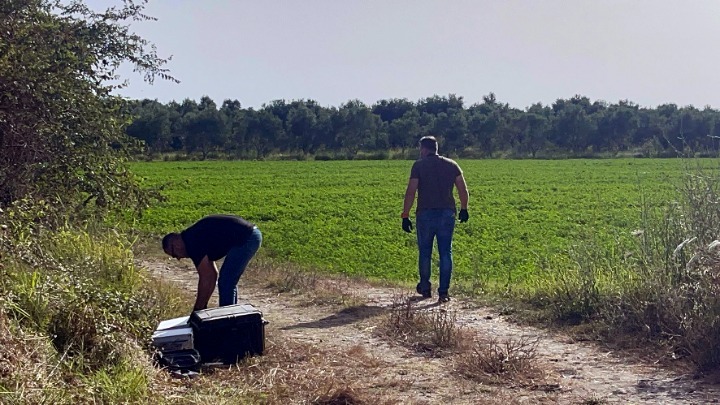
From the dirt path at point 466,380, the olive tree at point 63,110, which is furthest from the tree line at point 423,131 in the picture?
the dirt path at point 466,380

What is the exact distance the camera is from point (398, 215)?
1087 inches

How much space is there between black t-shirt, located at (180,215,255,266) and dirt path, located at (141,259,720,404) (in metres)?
1.06

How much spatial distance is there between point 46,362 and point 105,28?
797 cm

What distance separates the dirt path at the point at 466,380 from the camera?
18.8 feet

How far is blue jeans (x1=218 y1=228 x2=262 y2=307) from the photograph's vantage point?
772cm

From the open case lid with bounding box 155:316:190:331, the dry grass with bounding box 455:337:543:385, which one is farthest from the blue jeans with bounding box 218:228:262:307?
the dry grass with bounding box 455:337:543:385

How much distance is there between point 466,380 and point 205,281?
8.85ft

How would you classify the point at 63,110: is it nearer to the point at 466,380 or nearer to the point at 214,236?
the point at 214,236

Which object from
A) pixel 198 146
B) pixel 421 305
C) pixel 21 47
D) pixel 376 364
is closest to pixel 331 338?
pixel 376 364

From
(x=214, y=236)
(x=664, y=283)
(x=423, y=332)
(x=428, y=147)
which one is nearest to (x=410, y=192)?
(x=428, y=147)

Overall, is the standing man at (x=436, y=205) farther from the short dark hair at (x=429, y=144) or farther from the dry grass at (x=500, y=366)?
the dry grass at (x=500, y=366)

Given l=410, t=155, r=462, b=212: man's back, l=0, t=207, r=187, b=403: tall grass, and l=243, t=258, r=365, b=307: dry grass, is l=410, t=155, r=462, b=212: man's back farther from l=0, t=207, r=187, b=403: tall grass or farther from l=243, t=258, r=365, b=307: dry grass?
l=0, t=207, r=187, b=403: tall grass

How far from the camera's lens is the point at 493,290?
10289 mm

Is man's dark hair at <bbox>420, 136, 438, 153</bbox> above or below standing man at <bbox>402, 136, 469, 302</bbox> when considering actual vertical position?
above
